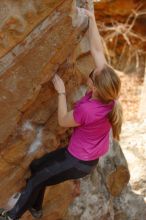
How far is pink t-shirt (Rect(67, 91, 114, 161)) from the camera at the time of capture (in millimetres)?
3602

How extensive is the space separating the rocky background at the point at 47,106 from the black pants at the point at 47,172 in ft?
0.32

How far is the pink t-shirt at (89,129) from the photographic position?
11.8 ft

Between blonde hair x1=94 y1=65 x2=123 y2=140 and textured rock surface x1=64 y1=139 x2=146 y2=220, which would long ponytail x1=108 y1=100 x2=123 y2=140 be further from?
textured rock surface x1=64 y1=139 x2=146 y2=220

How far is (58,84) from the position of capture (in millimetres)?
3744

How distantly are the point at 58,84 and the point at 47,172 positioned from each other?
2.12 feet

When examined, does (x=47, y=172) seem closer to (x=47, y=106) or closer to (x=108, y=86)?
(x=47, y=106)

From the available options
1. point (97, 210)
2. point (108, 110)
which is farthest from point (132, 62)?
point (108, 110)

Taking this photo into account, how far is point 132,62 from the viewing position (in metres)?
11.8

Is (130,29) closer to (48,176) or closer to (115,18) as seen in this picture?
(115,18)

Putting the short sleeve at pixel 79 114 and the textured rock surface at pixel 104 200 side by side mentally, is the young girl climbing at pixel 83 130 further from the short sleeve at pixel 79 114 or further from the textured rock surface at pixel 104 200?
the textured rock surface at pixel 104 200

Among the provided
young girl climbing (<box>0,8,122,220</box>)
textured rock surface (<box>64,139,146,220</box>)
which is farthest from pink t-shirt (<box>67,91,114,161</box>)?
textured rock surface (<box>64,139,146,220</box>)

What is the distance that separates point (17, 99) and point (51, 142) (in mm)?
540

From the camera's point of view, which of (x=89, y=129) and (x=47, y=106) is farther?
(x=47, y=106)


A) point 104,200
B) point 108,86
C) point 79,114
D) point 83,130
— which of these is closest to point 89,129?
point 83,130
